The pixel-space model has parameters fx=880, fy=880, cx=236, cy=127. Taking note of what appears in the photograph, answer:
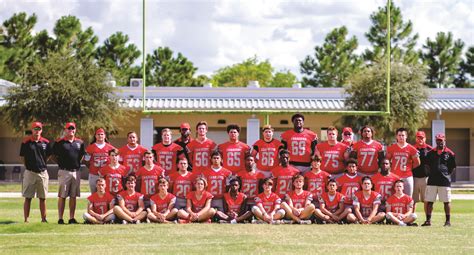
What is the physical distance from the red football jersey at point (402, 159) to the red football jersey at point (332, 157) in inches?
26.8

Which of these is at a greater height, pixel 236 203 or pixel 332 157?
pixel 332 157

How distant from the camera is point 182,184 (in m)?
11.9

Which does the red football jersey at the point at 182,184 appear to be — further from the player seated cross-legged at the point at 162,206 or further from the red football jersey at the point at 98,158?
the red football jersey at the point at 98,158

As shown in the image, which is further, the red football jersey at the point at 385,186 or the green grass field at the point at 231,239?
the red football jersey at the point at 385,186

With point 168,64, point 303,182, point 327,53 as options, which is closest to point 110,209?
point 303,182

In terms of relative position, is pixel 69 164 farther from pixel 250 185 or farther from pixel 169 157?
pixel 250 185

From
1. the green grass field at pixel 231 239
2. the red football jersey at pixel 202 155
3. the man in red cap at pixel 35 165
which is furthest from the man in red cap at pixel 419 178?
the man in red cap at pixel 35 165

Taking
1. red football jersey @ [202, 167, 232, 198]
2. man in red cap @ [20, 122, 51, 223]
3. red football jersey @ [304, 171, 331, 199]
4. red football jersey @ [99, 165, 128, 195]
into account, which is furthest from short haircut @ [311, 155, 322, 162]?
man in red cap @ [20, 122, 51, 223]

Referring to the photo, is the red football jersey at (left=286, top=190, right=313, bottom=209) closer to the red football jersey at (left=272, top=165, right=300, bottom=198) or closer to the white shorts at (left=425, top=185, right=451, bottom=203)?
the red football jersey at (left=272, top=165, right=300, bottom=198)

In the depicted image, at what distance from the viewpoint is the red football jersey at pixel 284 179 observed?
39.3 feet

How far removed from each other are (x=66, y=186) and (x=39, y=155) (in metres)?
0.61

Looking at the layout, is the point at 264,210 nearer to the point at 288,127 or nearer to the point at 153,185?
the point at 153,185

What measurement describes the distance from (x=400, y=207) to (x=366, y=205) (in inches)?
18.0

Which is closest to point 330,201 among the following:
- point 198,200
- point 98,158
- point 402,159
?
point 402,159
